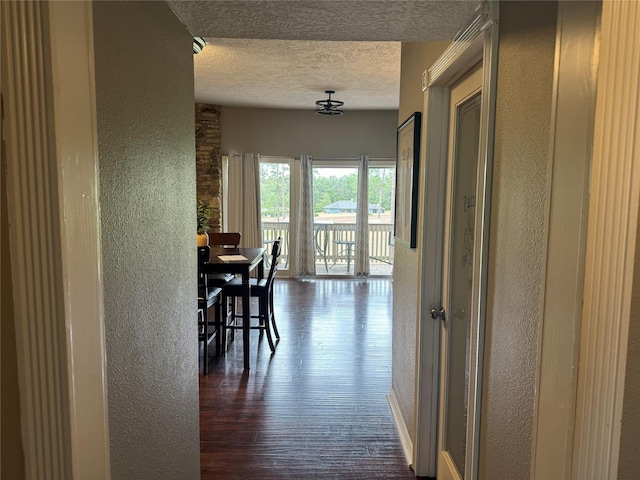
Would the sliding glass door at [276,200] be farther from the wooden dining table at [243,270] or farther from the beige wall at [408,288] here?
the beige wall at [408,288]

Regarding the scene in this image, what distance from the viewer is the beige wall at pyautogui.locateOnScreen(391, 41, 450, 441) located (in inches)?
95.0

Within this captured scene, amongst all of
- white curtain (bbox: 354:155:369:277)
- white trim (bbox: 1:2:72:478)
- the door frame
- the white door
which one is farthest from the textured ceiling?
white curtain (bbox: 354:155:369:277)

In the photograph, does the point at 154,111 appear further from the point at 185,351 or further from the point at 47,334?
the point at 185,351

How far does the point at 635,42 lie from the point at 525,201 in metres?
0.44

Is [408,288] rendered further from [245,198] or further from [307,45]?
[245,198]

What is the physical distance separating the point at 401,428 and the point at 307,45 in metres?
3.28

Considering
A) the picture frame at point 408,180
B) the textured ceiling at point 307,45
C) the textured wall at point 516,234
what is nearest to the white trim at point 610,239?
the textured wall at point 516,234

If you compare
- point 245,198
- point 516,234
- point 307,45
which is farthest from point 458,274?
point 245,198

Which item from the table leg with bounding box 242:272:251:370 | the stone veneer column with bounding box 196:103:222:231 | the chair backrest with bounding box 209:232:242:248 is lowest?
the table leg with bounding box 242:272:251:370

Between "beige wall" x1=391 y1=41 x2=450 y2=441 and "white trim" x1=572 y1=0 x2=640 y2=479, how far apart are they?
1429mm

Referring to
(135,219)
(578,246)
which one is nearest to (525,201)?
(578,246)

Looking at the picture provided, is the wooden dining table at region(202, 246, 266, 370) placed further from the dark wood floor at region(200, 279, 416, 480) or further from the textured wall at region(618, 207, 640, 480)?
the textured wall at region(618, 207, 640, 480)

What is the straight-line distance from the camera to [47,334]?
82 cm

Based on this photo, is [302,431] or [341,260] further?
[341,260]
